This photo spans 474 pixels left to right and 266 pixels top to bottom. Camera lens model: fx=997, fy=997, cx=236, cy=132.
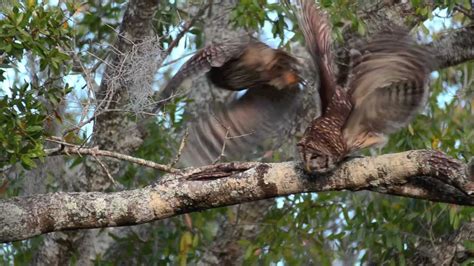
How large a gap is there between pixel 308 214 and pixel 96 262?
4.33 ft

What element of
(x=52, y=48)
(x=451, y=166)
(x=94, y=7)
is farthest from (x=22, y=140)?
(x=94, y=7)

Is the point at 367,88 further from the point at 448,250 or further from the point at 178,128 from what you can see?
the point at 178,128

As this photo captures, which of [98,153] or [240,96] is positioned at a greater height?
[240,96]

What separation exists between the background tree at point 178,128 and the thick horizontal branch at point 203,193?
41cm

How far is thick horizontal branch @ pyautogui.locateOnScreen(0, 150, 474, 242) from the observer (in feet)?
12.0

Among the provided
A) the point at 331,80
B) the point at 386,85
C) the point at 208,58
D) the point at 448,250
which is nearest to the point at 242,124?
the point at 208,58

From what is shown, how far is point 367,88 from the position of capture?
13.5 feet

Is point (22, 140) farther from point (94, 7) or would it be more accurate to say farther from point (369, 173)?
point (94, 7)

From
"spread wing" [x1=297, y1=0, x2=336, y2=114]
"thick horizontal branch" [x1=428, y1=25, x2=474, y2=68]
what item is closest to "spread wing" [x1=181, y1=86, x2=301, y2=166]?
"spread wing" [x1=297, y1=0, x2=336, y2=114]

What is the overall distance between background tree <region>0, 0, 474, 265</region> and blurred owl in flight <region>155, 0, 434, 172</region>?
6.7 inches

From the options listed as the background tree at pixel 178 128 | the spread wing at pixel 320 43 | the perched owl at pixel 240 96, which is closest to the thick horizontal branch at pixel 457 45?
the background tree at pixel 178 128

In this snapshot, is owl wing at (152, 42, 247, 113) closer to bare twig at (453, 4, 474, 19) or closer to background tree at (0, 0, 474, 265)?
background tree at (0, 0, 474, 265)

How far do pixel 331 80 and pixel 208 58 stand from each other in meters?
0.54

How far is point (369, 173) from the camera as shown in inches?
145
